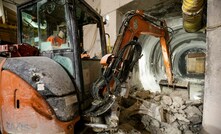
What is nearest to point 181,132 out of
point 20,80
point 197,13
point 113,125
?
point 113,125

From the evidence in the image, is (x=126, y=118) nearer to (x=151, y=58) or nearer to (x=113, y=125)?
(x=113, y=125)

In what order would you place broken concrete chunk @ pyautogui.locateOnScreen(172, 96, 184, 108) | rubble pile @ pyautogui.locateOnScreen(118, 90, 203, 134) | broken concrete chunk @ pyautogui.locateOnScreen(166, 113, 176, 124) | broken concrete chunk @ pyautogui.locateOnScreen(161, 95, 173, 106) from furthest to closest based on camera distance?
broken concrete chunk @ pyautogui.locateOnScreen(161, 95, 173, 106) → broken concrete chunk @ pyautogui.locateOnScreen(172, 96, 184, 108) → broken concrete chunk @ pyautogui.locateOnScreen(166, 113, 176, 124) → rubble pile @ pyautogui.locateOnScreen(118, 90, 203, 134)

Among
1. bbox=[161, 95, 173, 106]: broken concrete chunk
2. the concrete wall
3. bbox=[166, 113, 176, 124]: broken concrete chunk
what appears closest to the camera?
the concrete wall

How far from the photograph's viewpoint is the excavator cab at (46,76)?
1387 mm

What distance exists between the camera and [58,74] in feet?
5.13

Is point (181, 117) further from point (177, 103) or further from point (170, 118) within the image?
point (177, 103)

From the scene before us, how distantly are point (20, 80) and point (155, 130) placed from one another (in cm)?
208

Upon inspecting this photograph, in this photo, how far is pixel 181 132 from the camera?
2432 mm

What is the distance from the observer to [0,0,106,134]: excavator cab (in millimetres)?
1387

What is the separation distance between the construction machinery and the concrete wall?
0.92 metres

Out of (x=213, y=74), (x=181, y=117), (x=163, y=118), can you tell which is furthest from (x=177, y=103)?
(x=213, y=74)

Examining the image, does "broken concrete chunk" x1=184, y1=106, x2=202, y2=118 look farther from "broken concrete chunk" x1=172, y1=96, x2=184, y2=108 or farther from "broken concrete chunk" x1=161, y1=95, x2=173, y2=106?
"broken concrete chunk" x1=161, y1=95, x2=173, y2=106

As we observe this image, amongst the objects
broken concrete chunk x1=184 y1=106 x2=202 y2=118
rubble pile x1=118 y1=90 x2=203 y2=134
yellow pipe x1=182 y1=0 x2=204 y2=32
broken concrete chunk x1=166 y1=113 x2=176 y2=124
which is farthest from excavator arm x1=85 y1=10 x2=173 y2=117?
broken concrete chunk x1=184 y1=106 x2=202 y2=118

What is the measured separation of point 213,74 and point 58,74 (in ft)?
6.04
